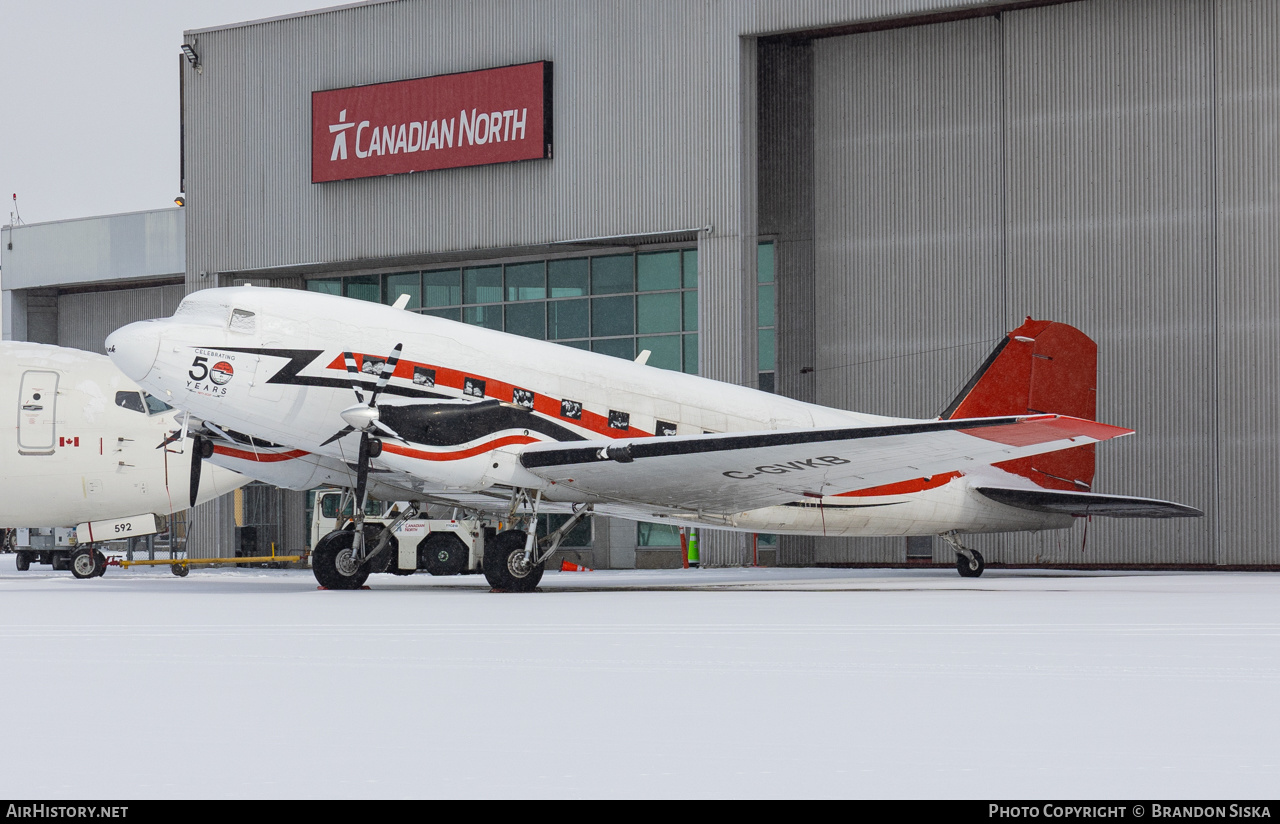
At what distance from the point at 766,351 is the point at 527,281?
7.97m

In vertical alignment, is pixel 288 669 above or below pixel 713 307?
below

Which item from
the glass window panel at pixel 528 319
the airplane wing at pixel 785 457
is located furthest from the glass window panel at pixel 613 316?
the airplane wing at pixel 785 457

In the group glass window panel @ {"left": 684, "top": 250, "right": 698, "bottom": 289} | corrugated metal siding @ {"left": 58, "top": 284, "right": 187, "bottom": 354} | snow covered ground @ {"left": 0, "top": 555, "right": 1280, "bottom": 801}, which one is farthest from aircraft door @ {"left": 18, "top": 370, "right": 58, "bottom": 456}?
corrugated metal siding @ {"left": 58, "top": 284, "right": 187, "bottom": 354}

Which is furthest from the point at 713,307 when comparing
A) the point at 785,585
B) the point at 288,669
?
the point at 288,669

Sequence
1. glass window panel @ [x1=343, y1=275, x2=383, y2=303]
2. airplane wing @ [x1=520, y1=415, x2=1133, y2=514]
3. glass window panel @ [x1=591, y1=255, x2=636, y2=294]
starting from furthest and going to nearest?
glass window panel @ [x1=343, y1=275, x2=383, y2=303] < glass window panel @ [x1=591, y1=255, x2=636, y2=294] < airplane wing @ [x1=520, y1=415, x2=1133, y2=514]

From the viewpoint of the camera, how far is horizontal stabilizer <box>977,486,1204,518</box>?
2400cm

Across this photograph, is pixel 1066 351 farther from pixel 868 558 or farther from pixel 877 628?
pixel 877 628

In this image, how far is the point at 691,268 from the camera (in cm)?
3891

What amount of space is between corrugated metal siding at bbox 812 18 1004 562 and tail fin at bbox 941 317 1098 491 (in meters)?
8.70

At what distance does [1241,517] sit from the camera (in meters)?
31.9

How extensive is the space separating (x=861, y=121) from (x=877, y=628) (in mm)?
27196

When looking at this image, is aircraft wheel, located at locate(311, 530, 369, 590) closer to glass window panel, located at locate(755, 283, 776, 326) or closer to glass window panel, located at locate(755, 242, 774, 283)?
glass window panel, located at locate(755, 283, 776, 326)

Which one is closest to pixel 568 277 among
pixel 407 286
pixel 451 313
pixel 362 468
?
pixel 451 313

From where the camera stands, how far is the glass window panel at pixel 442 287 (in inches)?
1667
